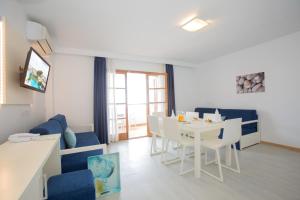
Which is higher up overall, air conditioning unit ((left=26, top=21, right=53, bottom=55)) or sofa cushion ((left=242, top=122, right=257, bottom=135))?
air conditioning unit ((left=26, top=21, right=53, bottom=55))

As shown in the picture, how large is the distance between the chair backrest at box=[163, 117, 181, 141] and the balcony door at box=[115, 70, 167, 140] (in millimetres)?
2126

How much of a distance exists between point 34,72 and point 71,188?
5.19 feet

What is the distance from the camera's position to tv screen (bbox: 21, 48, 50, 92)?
5.62 feet

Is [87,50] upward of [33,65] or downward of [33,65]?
upward

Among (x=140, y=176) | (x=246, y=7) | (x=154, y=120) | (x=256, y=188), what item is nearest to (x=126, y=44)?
(x=154, y=120)

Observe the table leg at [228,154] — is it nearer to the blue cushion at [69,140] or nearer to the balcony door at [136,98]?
the blue cushion at [69,140]

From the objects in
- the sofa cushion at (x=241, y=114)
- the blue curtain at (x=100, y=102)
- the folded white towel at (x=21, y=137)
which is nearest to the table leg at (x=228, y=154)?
the sofa cushion at (x=241, y=114)

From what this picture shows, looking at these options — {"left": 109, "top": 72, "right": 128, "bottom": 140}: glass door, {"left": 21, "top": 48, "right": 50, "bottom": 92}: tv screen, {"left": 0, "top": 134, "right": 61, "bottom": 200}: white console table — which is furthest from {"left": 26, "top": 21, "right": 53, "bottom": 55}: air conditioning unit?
{"left": 109, "top": 72, "right": 128, "bottom": 140}: glass door

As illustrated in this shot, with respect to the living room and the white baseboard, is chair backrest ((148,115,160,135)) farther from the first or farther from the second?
the white baseboard

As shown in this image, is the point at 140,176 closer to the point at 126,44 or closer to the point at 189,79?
the point at 126,44

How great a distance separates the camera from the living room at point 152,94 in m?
1.71

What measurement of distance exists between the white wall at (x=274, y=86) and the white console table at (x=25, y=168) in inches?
177

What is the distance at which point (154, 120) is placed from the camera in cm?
297

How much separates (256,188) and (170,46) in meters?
3.24
